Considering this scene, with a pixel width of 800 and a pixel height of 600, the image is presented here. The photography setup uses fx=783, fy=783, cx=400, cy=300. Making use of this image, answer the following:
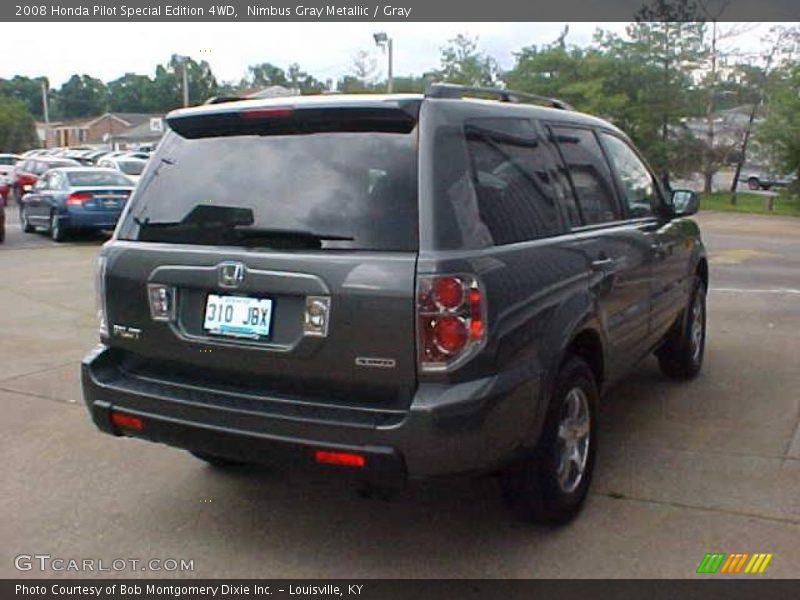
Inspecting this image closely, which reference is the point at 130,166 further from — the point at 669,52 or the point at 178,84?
the point at 178,84

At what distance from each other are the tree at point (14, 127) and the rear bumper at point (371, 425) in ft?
219

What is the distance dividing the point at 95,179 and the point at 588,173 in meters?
14.7

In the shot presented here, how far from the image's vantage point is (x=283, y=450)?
297 centimetres

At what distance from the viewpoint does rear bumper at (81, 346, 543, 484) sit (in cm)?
281

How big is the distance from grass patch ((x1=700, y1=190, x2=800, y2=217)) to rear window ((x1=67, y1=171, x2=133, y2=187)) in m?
18.7

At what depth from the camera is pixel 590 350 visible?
151 inches

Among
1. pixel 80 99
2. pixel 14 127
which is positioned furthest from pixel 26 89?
pixel 14 127

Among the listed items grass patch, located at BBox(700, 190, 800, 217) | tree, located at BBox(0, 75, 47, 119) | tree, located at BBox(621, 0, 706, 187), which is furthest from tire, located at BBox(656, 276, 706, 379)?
tree, located at BBox(0, 75, 47, 119)

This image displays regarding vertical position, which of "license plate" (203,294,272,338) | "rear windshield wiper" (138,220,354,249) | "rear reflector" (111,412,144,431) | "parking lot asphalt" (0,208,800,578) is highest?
"rear windshield wiper" (138,220,354,249)

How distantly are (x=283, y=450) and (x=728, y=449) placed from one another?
2696 mm

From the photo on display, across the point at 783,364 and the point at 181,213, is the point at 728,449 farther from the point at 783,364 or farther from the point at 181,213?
the point at 181,213

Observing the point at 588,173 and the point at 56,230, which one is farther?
the point at 56,230

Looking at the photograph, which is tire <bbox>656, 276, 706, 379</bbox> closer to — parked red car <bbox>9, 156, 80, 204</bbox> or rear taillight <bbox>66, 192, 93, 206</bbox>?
rear taillight <bbox>66, 192, 93, 206</bbox>

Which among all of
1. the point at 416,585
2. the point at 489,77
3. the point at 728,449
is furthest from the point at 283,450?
the point at 489,77
